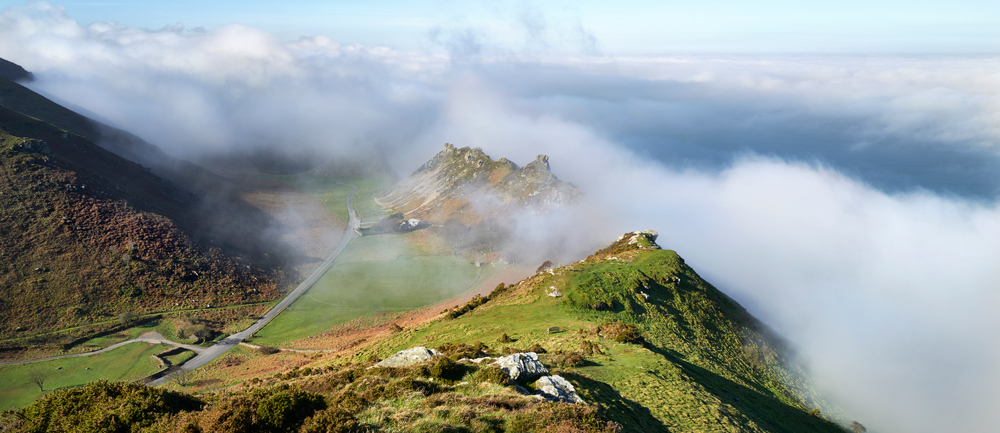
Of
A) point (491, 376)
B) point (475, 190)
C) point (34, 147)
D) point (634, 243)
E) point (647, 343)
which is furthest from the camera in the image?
point (475, 190)

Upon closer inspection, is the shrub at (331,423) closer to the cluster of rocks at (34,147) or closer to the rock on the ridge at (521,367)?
the rock on the ridge at (521,367)

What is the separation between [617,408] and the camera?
71.8ft

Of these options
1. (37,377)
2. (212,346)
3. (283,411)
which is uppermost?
(283,411)

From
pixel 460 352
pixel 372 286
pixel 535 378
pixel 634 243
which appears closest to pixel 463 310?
pixel 460 352

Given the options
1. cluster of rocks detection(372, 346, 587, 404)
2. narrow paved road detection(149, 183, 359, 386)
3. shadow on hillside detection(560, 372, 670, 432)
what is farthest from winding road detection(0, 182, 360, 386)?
shadow on hillside detection(560, 372, 670, 432)

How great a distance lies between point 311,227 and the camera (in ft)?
367

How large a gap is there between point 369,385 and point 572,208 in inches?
3470

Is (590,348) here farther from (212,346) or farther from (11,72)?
(11,72)

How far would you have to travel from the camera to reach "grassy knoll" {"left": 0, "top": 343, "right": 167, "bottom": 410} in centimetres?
4394

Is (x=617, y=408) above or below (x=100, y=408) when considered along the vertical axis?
above

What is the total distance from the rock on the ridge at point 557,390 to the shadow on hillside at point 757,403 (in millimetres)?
14983

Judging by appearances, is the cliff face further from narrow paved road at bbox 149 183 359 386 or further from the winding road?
the winding road

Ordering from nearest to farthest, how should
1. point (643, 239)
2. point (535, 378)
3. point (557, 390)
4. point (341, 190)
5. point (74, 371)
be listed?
point (557, 390)
point (535, 378)
point (74, 371)
point (643, 239)
point (341, 190)

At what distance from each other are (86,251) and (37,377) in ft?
93.7
